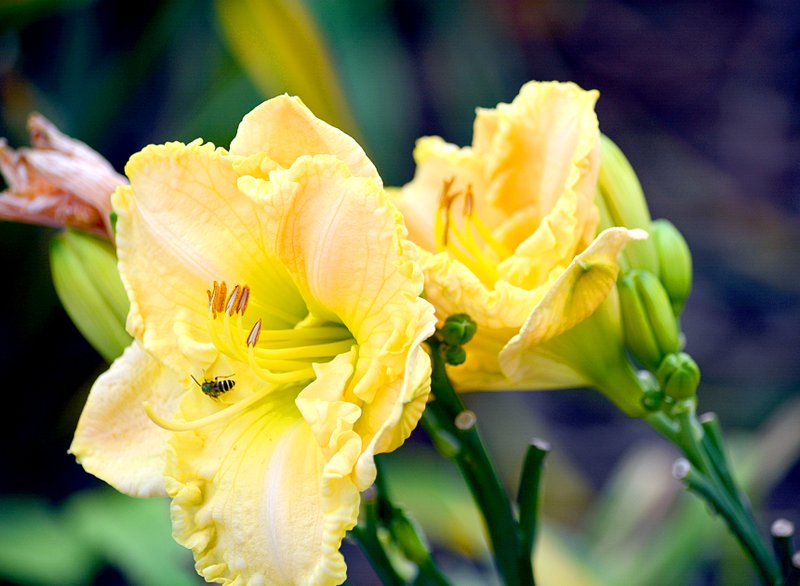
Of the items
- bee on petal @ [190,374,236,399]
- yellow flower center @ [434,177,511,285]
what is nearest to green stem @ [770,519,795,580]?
yellow flower center @ [434,177,511,285]

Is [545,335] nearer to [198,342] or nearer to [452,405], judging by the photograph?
[452,405]

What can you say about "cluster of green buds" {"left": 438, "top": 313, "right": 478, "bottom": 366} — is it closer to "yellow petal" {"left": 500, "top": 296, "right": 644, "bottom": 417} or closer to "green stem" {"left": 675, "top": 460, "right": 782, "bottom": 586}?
"yellow petal" {"left": 500, "top": 296, "right": 644, "bottom": 417}

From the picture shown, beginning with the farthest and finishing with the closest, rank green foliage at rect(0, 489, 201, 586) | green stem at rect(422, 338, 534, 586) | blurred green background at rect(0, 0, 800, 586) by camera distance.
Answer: blurred green background at rect(0, 0, 800, 586) → green foliage at rect(0, 489, 201, 586) → green stem at rect(422, 338, 534, 586)

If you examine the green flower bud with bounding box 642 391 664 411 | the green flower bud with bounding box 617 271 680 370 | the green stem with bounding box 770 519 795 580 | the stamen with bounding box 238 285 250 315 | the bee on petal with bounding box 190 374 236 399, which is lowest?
the green stem with bounding box 770 519 795 580

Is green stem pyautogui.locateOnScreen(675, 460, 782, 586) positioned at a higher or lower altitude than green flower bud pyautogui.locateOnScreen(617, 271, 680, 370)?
lower

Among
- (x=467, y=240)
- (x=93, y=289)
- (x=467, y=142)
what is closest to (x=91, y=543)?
(x=93, y=289)

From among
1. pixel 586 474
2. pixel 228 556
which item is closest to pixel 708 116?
pixel 586 474
